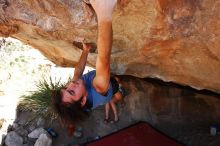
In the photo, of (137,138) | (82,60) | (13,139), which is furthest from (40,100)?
(82,60)

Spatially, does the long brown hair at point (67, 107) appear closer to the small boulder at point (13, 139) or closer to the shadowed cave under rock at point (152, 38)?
the shadowed cave under rock at point (152, 38)

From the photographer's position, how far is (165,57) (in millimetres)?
3738

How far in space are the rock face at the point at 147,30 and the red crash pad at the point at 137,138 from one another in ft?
4.03

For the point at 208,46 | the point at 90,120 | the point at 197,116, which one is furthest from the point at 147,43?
the point at 90,120

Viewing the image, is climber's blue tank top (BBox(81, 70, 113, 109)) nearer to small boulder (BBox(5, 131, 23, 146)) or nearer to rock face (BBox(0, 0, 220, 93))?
rock face (BBox(0, 0, 220, 93))

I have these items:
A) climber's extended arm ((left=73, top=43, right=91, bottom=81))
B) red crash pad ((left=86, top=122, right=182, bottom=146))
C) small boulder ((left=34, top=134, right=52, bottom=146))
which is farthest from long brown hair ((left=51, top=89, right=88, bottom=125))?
small boulder ((left=34, top=134, right=52, bottom=146))

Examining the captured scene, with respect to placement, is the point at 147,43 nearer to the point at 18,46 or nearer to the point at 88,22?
the point at 88,22

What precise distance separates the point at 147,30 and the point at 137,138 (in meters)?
2.15

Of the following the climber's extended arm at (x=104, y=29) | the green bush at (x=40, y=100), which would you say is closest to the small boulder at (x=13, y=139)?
the green bush at (x=40, y=100)

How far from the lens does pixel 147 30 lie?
11.2 feet

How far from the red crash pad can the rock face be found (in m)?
1.23

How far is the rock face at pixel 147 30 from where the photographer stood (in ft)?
10.3

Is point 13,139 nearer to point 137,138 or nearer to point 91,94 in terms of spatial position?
point 137,138

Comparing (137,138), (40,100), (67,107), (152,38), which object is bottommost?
(137,138)
